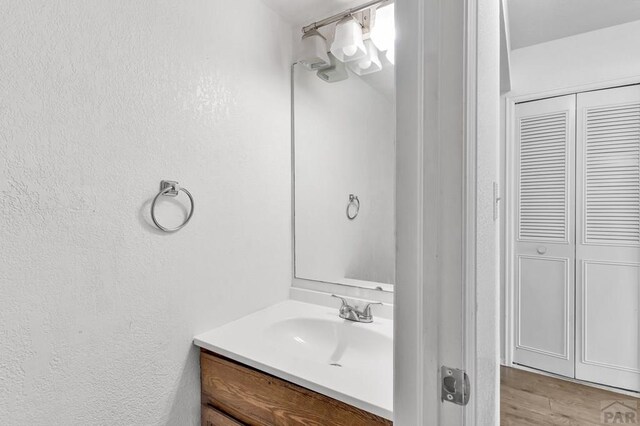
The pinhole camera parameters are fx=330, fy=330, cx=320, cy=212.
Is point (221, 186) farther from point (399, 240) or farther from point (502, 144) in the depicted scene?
point (502, 144)

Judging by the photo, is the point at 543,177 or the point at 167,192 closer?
the point at 167,192

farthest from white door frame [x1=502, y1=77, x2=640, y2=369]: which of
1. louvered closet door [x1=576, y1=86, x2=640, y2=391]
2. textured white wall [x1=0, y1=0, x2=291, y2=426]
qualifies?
textured white wall [x1=0, y1=0, x2=291, y2=426]

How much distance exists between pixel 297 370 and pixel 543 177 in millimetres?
2298

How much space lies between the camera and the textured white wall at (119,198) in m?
0.79

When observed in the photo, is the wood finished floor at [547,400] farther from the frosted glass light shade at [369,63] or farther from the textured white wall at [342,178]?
the frosted glass light shade at [369,63]

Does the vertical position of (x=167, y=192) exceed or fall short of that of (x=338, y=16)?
it falls short

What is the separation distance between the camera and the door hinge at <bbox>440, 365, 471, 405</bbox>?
53 centimetres

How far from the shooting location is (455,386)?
53cm

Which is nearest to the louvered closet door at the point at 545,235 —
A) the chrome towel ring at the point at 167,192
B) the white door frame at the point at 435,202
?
the white door frame at the point at 435,202

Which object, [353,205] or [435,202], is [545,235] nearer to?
[353,205]

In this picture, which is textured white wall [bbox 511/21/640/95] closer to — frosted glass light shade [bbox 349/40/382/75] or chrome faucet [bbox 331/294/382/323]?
frosted glass light shade [bbox 349/40/382/75]

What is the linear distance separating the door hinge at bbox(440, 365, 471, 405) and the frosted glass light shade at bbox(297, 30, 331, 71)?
1.41m

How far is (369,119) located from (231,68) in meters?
0.64

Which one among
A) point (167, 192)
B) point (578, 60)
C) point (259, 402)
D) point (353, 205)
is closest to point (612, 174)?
point (578, 60)
